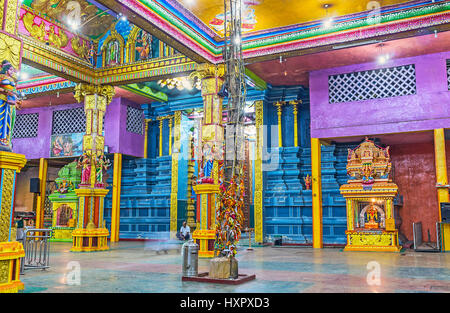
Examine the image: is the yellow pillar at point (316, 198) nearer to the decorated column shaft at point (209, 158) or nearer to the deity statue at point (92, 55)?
the decorated column shaft at point (209, 158)

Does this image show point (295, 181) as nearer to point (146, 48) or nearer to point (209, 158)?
point (209, 158)

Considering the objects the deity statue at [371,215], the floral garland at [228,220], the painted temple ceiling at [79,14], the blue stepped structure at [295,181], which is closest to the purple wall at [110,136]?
the painted temple ceiling at [79,14]

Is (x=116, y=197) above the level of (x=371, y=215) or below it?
above

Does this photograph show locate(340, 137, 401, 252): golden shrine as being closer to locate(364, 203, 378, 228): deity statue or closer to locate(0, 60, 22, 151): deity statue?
locate(364, 203, 378, 228): deity statue

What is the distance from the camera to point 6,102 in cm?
549

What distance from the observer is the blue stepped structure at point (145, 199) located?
17.1 meters

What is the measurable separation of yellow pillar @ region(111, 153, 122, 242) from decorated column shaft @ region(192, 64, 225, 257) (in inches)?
A: 252

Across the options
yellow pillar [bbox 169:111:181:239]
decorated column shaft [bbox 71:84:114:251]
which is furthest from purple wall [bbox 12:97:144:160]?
decorated column shaft [bbox 71:84:114:251]

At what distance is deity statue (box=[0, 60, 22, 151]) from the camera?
17.7 feet

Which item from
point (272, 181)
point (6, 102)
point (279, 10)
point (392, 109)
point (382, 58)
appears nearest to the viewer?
point (6, 102)

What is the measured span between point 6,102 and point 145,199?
12.4m

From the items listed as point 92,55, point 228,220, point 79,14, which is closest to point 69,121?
point 92,55

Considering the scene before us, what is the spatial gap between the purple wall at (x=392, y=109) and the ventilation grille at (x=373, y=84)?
148 mm

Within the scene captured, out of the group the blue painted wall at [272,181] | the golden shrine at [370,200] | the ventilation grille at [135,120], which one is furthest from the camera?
the ventilation grille at [135,120]
